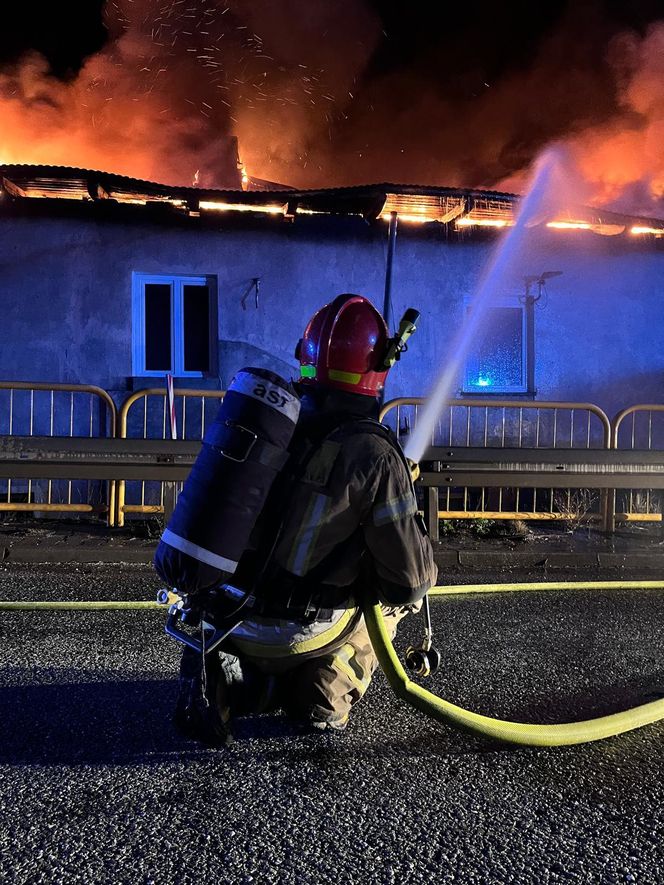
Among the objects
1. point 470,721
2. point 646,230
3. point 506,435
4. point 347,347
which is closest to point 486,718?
point 470,721

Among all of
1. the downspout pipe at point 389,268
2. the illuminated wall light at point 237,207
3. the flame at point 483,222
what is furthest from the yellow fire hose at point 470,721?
the flame at point 483,222

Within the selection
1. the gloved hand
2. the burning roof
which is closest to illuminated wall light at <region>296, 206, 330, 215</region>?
the burning roof

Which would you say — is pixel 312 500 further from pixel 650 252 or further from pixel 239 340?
pixel 650 252

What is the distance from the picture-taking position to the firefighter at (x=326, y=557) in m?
2.35

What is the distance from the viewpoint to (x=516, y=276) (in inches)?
374

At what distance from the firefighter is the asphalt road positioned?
193 millimetres

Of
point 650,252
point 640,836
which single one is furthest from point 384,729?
point 650,252

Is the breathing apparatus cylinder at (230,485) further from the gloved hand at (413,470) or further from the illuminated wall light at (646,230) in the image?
the illuminated wall light at (646,230)

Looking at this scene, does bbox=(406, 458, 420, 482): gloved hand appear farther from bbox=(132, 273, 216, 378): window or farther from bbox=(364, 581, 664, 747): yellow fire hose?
bbox=(132, 273, 216, 378): window

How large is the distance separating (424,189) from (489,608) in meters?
5.49

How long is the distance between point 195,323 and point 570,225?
5.01 metres

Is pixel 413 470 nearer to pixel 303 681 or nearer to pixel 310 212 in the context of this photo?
pixel 303 681

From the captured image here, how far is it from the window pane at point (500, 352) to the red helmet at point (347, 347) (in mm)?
7175

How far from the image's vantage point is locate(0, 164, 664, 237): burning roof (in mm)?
7945
